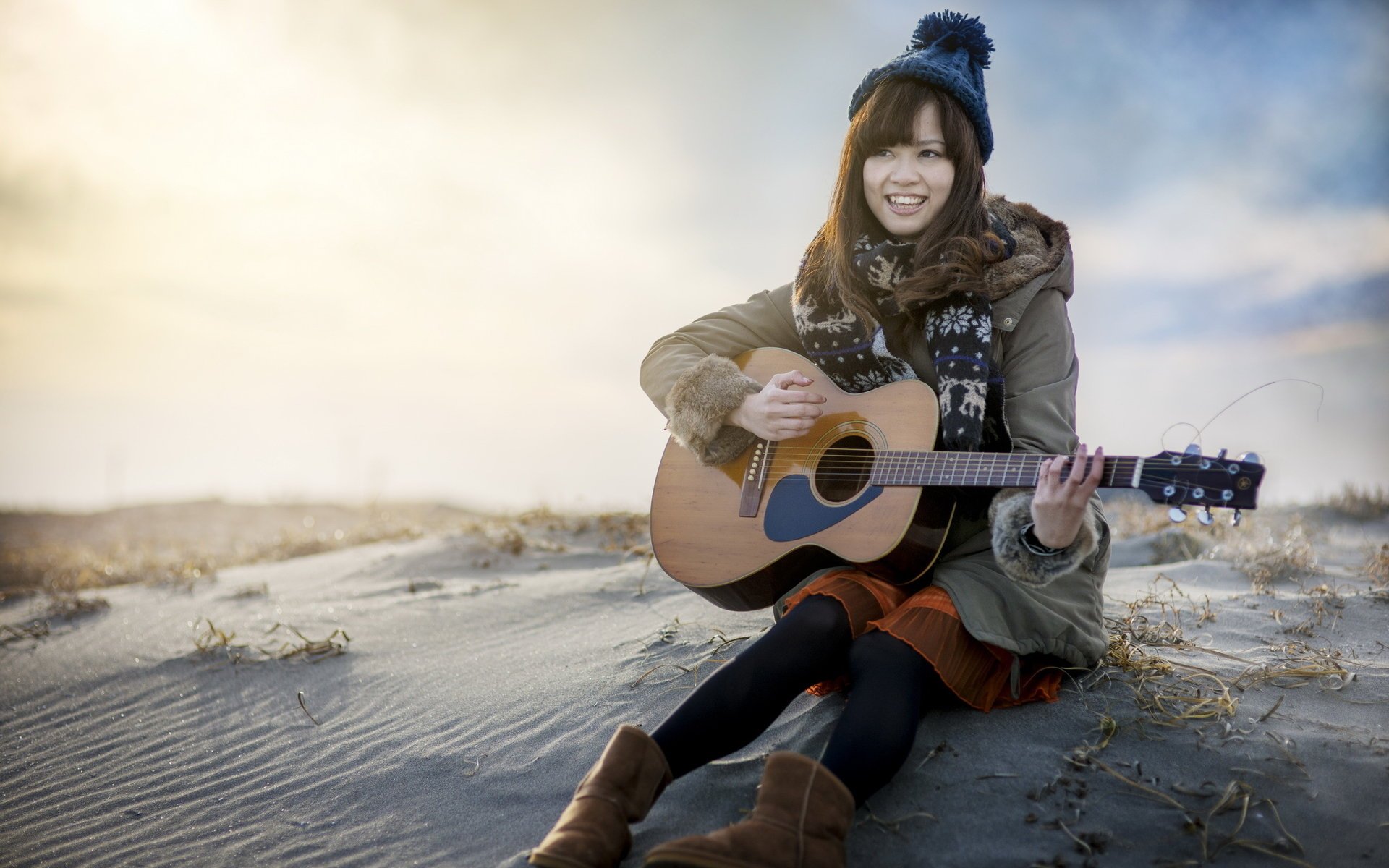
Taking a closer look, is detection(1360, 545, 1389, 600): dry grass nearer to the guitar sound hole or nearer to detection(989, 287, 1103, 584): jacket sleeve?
detection(989, 287, 1103, 584): jacket sleeve

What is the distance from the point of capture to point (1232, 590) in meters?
4.51

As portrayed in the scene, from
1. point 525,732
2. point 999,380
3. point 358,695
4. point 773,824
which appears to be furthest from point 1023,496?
point 358,695

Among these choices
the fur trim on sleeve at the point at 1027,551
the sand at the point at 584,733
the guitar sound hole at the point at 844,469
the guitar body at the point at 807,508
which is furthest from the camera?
the guitar sound hole at the point at 844,469

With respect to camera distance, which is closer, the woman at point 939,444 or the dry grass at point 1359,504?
the woman at point 939,444

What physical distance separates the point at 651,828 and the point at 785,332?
2039 mm

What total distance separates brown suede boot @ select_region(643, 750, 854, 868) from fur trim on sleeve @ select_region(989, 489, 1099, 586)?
838 millimetres

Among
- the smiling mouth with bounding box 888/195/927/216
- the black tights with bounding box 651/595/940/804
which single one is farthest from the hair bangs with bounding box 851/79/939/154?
the black tights with bounding box 651/595/940/804

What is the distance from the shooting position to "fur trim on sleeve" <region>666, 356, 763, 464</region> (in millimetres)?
3309

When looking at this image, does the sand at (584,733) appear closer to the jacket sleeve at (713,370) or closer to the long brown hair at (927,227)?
the jacket sleeve at (713,370)

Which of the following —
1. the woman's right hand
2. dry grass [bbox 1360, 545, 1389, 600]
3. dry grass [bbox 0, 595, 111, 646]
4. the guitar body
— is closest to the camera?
the guitar body

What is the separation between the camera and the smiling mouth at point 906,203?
3.24 metres

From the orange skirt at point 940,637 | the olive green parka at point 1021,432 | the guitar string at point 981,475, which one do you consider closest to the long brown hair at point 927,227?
the olive green parka at point 1021,432

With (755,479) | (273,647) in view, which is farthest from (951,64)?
(273,647)

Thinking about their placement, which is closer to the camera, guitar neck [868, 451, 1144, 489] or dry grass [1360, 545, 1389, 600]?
guitar neck [868, 451, 1144, 489]
